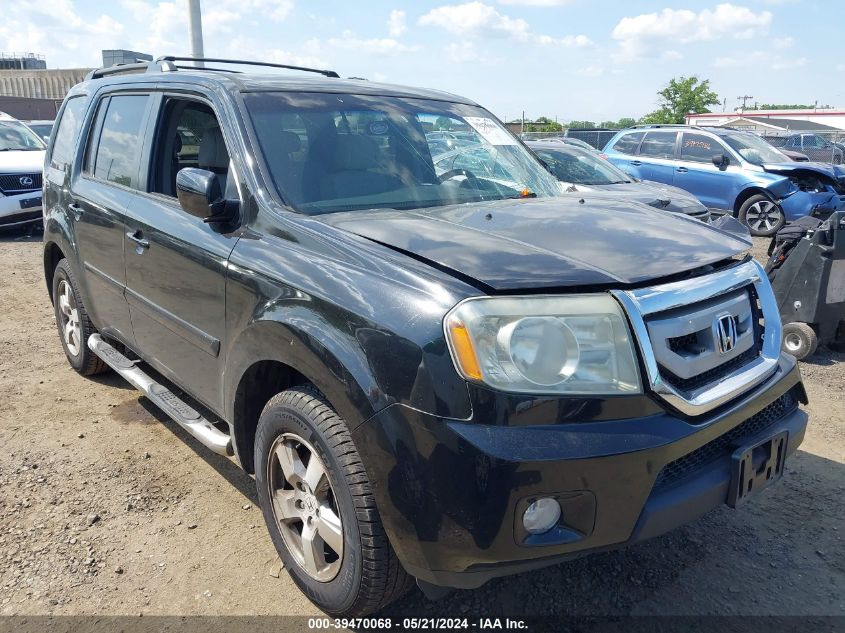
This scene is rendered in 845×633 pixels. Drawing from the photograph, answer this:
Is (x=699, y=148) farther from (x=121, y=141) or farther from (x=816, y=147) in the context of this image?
(x=816, y=147)

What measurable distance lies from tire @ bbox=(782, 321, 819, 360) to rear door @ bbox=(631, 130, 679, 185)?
756 centimetres

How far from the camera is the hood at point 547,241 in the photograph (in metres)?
2.12

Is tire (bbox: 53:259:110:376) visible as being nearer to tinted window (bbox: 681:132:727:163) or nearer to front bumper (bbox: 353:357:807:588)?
front bumper (bbox: 353:357:807:588)

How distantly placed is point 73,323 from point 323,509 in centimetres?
323

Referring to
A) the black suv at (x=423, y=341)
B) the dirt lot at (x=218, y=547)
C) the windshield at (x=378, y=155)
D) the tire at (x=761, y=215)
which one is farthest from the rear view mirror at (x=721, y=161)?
the black suv at (x=423, y=341)

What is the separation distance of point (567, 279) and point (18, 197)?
1099 centimetres

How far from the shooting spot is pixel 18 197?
35.2ft

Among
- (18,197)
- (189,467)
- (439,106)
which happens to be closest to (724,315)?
(439,106)

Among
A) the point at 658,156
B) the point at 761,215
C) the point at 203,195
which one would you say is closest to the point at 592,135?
the point at 658,156

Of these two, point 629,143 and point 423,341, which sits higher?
point 629,143

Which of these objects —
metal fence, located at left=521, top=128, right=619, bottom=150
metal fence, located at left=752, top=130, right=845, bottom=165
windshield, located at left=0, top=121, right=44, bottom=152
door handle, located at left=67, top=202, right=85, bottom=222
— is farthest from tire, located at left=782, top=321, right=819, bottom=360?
metal fence, located at left=521, top=128, right=619, bottom=150

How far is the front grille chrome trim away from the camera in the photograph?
6.76 ft

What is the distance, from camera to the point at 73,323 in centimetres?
484

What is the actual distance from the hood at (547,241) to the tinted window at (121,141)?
64.4 inches
